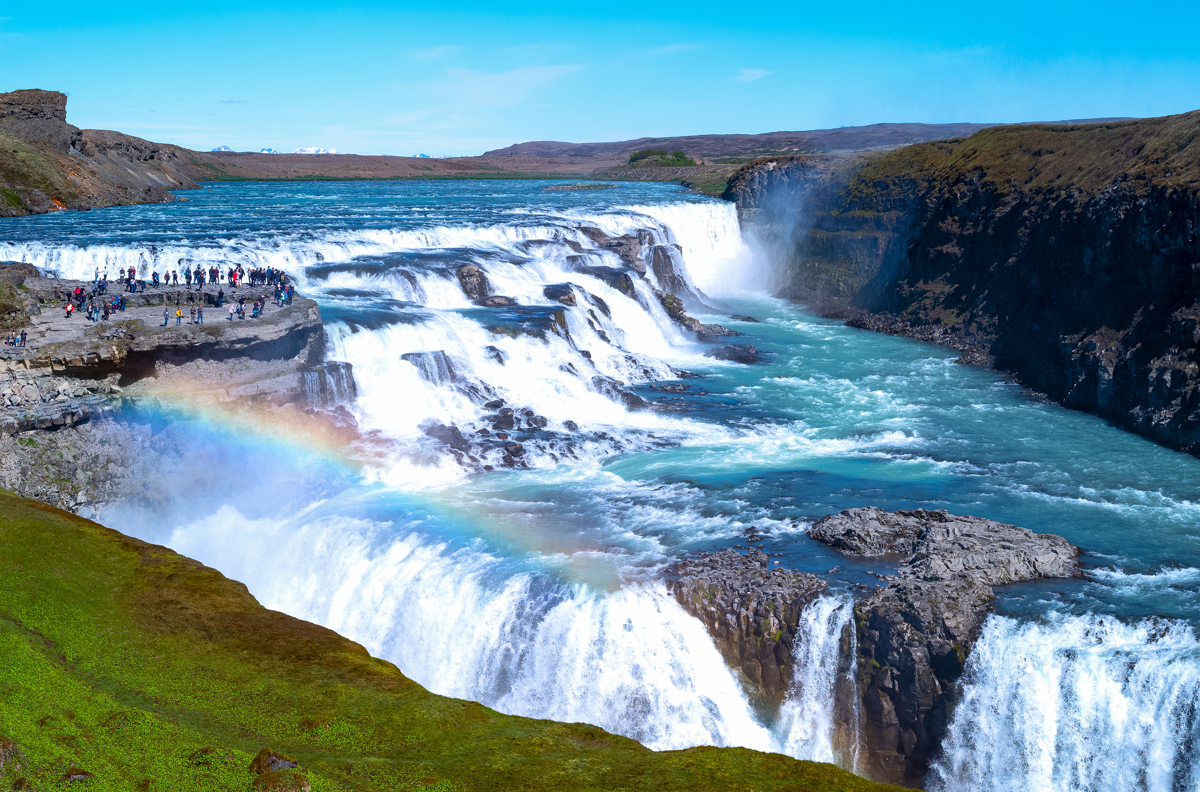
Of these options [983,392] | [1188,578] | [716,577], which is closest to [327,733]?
[716,577]

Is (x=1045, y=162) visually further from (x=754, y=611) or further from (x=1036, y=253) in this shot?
(x=754, y=611)

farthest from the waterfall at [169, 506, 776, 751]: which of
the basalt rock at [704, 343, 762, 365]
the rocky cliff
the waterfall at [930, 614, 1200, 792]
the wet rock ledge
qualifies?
the rocky cliff

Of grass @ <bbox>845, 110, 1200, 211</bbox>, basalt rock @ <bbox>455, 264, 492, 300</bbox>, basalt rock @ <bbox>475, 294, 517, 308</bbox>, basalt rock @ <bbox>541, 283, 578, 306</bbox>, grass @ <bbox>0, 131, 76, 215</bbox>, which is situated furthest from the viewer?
grass @ <bbox>0, 131, 76, 215</bbox>

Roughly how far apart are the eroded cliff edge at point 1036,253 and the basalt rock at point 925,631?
15.9m

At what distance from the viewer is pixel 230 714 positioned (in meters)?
14.2

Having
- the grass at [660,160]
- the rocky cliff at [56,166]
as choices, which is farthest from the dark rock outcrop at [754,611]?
the grass at [660,160]

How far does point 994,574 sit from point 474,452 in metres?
17.5

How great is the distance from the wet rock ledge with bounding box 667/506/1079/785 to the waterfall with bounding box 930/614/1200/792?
22.9 inches

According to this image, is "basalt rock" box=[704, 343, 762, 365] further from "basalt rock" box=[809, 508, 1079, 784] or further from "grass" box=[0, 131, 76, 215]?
"grass" box=[0, 131, 76, 215]

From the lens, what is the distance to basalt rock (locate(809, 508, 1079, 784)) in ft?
61.5

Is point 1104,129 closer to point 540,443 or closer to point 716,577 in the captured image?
point 540,443

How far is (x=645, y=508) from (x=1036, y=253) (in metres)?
32.4

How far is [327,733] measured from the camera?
14008mm

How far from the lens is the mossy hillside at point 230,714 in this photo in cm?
1221
